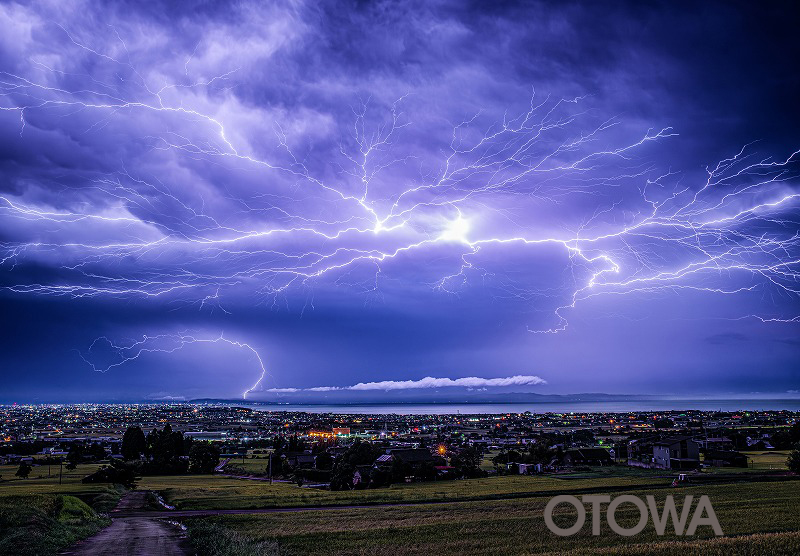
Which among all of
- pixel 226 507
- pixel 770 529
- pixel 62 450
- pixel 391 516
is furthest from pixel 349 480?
pixel 62 450

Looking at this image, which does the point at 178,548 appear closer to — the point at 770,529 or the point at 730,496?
the point at 770,529

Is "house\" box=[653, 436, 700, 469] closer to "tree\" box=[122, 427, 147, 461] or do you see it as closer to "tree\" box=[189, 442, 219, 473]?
"tree\" box=[189, 442, 219, 473]

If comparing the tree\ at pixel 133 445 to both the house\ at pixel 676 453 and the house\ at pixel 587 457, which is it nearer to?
the house\ at pixel 587 457

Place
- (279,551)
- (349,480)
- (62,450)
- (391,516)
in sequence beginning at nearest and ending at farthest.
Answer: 1. (279,551)
2. (391,516)
3. (349,480)
4. (62,450)

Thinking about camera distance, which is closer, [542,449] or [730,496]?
[730,496]

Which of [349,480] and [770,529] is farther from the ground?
[770,529]

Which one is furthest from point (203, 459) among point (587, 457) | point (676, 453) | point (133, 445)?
point (676, 453)

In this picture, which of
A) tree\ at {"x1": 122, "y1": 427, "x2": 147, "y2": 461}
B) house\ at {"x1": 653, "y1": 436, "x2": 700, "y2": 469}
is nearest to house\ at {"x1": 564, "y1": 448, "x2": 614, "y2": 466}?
house\ at {"x1": 653, "y1": 436, "x2": 700, "y2": 469}

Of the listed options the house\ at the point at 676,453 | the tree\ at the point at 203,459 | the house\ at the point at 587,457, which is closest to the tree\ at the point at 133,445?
the tree\ at the point at 203,459

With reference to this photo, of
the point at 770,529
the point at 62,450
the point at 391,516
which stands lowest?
the point at 62,450

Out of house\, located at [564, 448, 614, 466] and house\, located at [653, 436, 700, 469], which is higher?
house\, located at [653, 436, 700, 469]

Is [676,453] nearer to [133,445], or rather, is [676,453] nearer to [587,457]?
[587,457]
